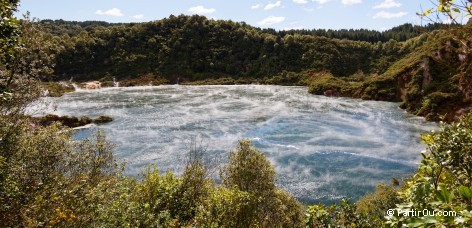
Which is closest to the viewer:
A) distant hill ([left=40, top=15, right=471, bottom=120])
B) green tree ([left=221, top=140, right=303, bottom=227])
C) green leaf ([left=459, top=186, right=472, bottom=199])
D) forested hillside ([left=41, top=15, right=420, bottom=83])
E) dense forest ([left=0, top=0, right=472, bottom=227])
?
green leaf ([left=459, top=186, right=472, bottom=199])

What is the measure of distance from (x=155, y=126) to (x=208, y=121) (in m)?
10.6

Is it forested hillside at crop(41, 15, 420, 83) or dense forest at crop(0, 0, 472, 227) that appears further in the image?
forested hillside at crop(41, 15, 420, 83)

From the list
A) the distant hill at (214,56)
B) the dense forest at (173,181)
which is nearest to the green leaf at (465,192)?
the dense forest at (173,181)

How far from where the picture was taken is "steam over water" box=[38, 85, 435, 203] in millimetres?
40250

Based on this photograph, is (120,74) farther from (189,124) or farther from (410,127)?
(410,127)

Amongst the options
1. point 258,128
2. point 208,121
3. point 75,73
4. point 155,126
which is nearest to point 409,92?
point 258,128

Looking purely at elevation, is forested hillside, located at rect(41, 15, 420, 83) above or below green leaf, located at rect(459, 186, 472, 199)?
above

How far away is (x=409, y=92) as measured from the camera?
77625 mm

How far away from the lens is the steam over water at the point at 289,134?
4025 cm

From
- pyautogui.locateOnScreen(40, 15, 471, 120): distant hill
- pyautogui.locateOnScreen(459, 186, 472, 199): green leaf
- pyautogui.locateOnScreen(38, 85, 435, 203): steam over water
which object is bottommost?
pyautogui.locateOnScreen(38, 85, 435, 203): steam over water

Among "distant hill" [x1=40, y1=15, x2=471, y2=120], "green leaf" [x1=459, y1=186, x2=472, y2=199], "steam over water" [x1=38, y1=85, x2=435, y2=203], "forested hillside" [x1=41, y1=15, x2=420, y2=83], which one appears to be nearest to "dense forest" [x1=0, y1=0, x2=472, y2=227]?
"green leaf" [x1=459, y1=186, x2=472, y2=199]

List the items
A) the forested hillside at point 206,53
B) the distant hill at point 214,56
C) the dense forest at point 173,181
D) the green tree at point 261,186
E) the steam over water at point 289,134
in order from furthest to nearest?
the forested hillside at point 206,53, the distant hill at point 214,56, the steam over water at point 289,134, the green tree at point 261,186, the dense forest at point 173,181

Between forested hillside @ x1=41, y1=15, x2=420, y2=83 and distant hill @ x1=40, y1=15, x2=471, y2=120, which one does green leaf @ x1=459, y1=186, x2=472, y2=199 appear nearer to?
distant hill @ x1=40, y1=15, x2=471, y2=120

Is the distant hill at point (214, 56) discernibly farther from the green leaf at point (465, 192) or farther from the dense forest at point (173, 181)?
the green leaf at point (465, 192)
